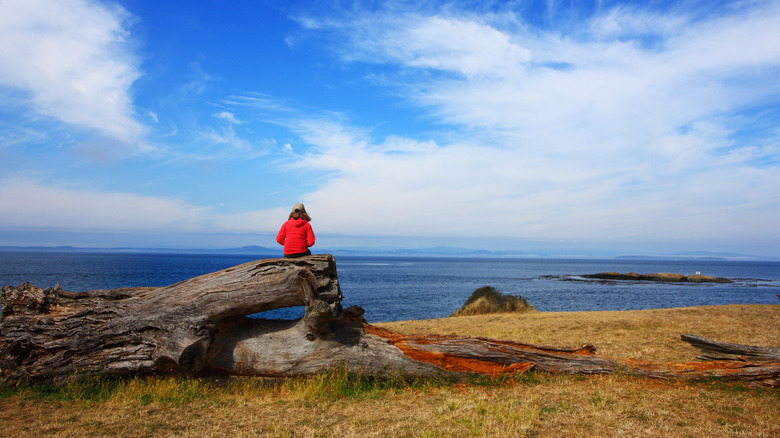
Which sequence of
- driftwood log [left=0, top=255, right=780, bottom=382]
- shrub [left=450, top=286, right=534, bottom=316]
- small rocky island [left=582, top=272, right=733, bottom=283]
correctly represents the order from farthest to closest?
small rocky island [left=582, top=272, right=733, bottom=283] → shrub [left=450, top=286, right=534, bottom=316] → driftwood log [left=0, top=255, right=780, bottom=382]

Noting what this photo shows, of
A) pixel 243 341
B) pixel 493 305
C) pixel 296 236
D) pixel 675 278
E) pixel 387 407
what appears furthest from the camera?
pixel 675 278

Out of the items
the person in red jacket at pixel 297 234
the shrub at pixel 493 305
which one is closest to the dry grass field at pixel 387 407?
the person in red jacket at pixel 297 234

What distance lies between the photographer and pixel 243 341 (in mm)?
9359

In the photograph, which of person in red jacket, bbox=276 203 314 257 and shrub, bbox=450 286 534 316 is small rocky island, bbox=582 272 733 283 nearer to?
shrub, bbox=450 286 534 316

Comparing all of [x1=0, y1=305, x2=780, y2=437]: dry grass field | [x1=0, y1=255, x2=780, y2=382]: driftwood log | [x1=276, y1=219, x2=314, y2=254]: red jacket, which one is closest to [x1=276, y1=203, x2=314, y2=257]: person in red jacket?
[x1=276, y1=219, x2=314, y2=254]: red jacket

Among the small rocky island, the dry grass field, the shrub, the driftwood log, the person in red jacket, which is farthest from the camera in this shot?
the small rocky island

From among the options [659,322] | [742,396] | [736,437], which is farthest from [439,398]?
[659,322]

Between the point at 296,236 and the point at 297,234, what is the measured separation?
5cm

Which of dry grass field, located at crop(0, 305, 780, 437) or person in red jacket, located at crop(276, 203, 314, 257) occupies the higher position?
person in red jacket, located at crop(276, 203, 314, 257)

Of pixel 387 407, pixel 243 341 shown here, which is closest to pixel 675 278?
pixel 387 407

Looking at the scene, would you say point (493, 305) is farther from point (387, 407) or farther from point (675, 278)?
point (675, 278)

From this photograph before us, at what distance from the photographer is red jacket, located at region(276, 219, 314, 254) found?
980 cm

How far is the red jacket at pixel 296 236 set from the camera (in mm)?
9805

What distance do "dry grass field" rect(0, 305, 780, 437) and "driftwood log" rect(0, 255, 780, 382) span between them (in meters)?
0.31
